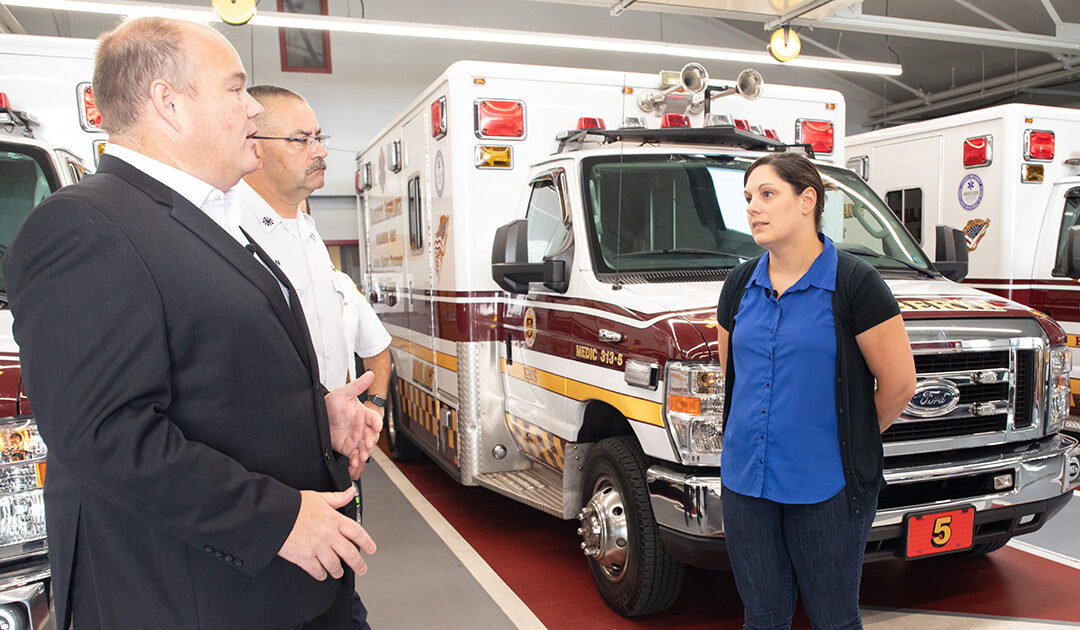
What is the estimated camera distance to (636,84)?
17.1 feet

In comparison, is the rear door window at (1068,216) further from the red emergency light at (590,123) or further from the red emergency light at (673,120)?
the red emergency light at (590,123)

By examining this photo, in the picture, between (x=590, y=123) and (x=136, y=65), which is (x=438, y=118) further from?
(x=136, y=65)

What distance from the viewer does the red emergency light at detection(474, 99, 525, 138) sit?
493 cm

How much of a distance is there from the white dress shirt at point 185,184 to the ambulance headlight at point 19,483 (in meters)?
1.46

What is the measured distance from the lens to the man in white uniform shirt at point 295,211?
8.91ft

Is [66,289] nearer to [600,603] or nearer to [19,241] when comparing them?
[19,241]

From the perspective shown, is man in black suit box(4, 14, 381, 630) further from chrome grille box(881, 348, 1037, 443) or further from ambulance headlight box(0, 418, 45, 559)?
chrome grille box(881, 348, 1037, 443)

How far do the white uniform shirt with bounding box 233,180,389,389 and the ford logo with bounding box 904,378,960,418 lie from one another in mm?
2343

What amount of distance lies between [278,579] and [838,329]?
1751 millimetres

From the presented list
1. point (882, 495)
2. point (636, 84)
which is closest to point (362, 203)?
point (636, 84)

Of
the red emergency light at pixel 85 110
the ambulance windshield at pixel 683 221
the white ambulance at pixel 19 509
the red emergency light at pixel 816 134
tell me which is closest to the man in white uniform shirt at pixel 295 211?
the white ambulance at pixel 19 509

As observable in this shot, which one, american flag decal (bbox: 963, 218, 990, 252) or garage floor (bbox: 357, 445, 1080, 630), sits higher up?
american flag decal (bbox: 963, 218, 990, 252)

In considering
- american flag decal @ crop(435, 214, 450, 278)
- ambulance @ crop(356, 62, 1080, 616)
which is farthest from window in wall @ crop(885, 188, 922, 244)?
american flag decal @ crop(435, 214, 450, 278)

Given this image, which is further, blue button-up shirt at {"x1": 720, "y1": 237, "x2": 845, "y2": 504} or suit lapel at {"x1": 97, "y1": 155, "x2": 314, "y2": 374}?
blue button-up shirt at {"x1": 720, "y1": 237, "x2": 845, "y2": 504}
